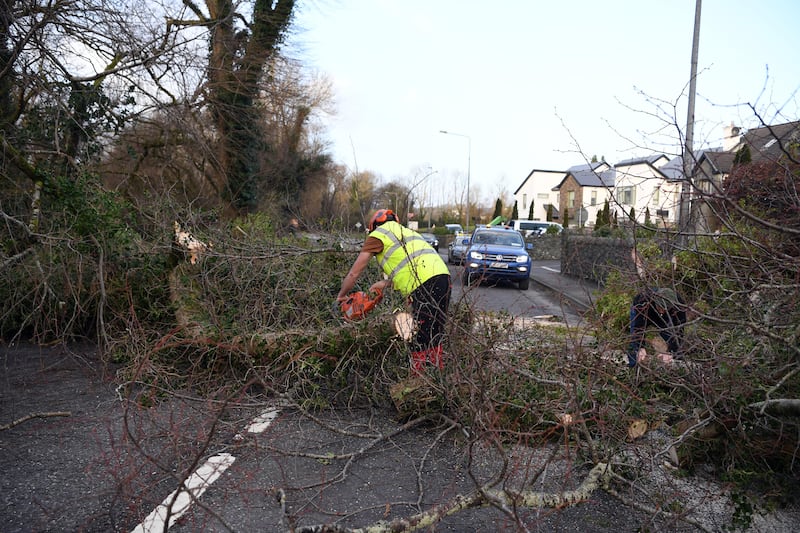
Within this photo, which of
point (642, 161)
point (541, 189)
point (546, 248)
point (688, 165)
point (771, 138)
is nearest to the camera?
point (771, 138)

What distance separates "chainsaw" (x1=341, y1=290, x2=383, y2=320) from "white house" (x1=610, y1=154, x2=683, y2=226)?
2.11m

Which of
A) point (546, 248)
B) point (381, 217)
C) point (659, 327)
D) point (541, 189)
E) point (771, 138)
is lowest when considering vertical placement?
point (546, 248)

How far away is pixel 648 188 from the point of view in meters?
4.81

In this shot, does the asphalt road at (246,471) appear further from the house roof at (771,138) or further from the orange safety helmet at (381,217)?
the house roof at (771,138)

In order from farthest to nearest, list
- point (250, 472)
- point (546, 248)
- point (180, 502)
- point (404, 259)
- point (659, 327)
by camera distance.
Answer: point (546, 248) < point (404, 259) < point (659, 327) < point (250, 472) < point (180, 502)

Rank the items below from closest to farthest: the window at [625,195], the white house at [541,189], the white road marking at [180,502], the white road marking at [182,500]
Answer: the white road marking at [182,500] < the white road marking at [180,502] < the window at [625,195] < the white house at [541,189]

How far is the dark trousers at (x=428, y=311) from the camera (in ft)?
15.9

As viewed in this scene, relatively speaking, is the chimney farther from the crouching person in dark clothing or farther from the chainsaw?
the chainsaw

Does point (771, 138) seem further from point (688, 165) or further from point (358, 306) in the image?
point (358, 306)

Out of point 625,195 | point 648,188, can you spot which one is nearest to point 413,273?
point 625,195

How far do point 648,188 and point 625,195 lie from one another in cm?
19

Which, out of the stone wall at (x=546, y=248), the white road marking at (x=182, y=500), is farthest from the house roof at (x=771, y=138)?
the stone wall at (x=546, y=248)

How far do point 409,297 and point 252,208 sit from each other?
1387 cm

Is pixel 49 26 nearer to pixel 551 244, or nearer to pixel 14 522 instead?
pixel 14 522
